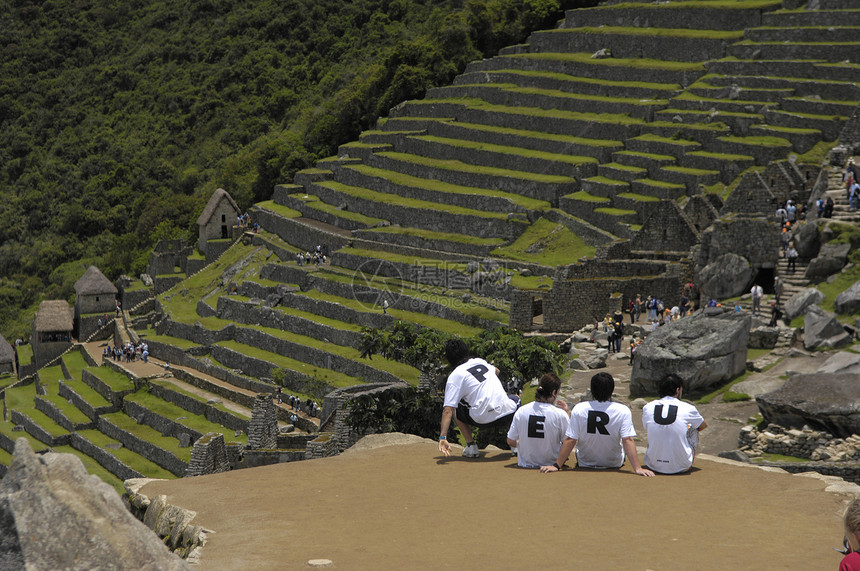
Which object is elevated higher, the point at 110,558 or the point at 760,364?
the point at 110,558

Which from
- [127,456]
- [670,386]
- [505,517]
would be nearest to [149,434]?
[127,456]

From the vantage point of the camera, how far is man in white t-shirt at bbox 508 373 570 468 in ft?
40.9

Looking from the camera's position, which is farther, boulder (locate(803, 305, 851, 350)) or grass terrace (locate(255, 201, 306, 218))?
grass terrace (locate(255, 201, 306, 218))

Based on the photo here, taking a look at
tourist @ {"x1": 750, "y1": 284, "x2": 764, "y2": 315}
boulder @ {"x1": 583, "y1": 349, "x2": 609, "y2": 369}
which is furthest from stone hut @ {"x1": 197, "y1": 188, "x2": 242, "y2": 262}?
tourist @ {"x1": 750, "y1": 284, "x2": 764, "y2": 315}

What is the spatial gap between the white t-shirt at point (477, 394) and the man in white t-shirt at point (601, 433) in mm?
967

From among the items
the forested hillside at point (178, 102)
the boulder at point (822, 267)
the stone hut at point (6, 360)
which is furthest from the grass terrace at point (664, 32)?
the stone hut at point (6, 360)

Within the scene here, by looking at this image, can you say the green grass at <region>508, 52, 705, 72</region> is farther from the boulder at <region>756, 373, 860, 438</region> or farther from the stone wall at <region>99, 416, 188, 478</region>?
the boulder at <region>756, 373, 860, 438</region>

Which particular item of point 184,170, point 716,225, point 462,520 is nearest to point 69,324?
point 184,170

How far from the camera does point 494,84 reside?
181 ft

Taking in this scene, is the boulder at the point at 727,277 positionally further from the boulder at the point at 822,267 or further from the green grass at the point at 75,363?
the green grass at the point at 75,363

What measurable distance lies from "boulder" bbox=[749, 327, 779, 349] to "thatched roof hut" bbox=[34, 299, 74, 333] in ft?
133

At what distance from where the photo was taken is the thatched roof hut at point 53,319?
5694 cm

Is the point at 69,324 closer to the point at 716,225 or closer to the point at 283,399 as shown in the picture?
the point at 283,399

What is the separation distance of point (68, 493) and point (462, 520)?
4474mm
